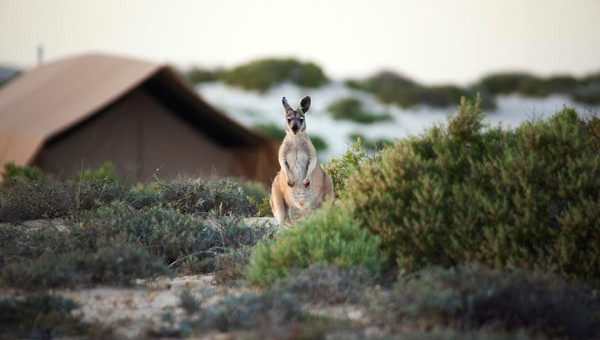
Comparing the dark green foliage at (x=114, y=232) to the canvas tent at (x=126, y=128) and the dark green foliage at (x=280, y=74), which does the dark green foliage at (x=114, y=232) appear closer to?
the canvas tent at (x=126, y=128)

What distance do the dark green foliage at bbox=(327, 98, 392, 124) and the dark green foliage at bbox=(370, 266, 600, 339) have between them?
1403 inches

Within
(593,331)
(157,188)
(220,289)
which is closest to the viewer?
(593,331)

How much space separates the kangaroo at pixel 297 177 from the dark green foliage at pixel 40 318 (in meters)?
3.39

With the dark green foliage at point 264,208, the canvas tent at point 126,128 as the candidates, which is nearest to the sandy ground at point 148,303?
the dark green foliage at point 264,208

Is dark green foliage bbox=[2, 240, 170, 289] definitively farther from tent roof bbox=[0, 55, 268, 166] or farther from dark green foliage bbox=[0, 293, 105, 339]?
tent roof bbox=[0, 55, 268, 166]

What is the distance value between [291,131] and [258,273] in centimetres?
258

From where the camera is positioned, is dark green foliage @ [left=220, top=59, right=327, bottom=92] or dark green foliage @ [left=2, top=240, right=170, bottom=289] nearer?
dark green foliage @ [left=2, top=240, right=170, bottom=289]

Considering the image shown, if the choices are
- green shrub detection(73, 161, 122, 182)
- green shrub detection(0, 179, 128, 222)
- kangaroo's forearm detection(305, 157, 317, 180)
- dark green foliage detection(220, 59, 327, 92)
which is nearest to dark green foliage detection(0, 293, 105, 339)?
kangaroo's forearm detection(305, 157, 317, 180)

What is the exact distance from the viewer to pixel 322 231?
6453mm

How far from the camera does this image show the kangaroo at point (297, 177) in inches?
326

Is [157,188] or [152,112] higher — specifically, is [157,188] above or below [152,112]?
below

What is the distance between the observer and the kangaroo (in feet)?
27.2

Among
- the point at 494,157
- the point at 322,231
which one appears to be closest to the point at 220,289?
the point at 322,231

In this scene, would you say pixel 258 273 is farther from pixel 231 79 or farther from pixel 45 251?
pixel 231 79
